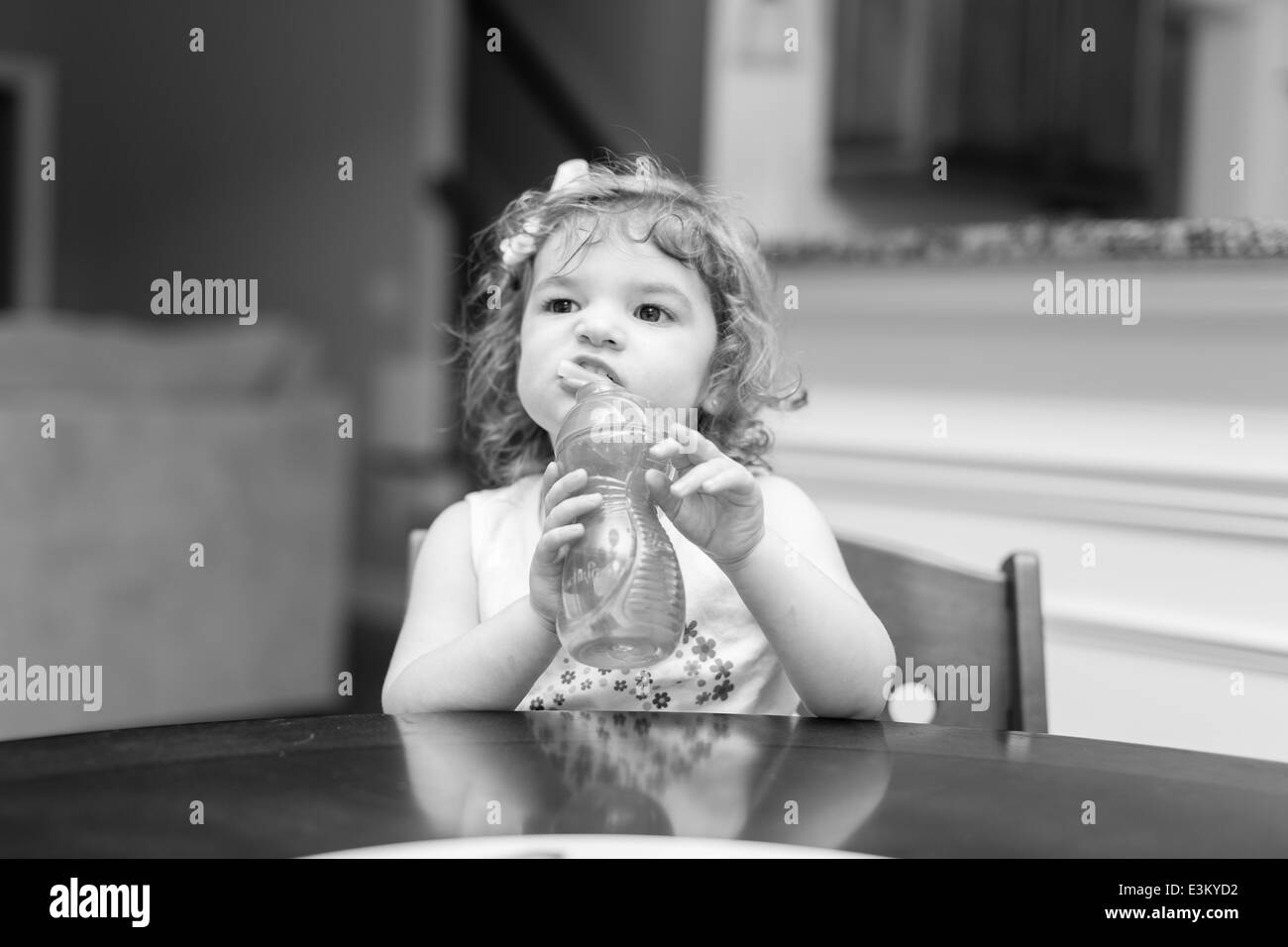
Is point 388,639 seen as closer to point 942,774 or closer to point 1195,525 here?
point 1195,525

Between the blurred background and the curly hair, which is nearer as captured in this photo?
the curly hair

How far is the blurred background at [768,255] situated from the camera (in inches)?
63.3

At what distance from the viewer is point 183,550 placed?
3111 mm

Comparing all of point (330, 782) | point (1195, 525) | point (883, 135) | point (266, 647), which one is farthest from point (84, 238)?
point (330, 782)

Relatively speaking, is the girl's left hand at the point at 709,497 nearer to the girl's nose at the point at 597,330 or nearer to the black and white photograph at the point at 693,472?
the black and white photograph at the point at 693,472

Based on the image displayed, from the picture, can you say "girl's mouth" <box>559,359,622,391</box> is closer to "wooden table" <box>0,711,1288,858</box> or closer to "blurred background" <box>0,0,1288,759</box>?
"wooden table" <box>0,711,1288,858</box>

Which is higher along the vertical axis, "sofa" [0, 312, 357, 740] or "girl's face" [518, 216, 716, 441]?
"girl's face" [518, 216, 716, 441]

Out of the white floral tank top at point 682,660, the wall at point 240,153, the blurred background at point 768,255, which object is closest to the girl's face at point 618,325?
the white floral tank top at point 682,660

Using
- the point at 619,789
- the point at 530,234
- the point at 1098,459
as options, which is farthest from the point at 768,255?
the point at 619,789

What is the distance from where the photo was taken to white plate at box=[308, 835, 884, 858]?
531mm

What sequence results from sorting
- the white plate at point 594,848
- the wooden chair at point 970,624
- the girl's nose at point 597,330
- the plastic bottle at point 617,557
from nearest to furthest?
1. the white plate at point 594,848
2. the plastic bottle at point 617,557
3. the girl's nose at point 597,330
4. the wooden chair at point 970,624

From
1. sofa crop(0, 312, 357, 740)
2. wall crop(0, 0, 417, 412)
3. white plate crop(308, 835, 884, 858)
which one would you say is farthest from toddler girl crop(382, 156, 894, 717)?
wall crop(0, 0, 417, 412)

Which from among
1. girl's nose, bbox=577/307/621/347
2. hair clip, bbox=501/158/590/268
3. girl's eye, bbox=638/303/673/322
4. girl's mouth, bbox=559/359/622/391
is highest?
hair clip, bbox=501/158/590/268
